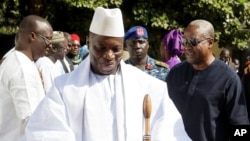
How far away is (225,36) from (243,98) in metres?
13.3

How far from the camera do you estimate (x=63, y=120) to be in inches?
153

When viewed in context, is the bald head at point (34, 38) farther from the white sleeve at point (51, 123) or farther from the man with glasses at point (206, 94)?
the white sleeve at point (51, 123)

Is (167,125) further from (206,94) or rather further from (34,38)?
(34,38)

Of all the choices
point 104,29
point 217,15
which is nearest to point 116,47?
point 104,29

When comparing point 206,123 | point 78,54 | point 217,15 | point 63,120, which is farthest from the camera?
point 217,15

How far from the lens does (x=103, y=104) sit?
13.0ft

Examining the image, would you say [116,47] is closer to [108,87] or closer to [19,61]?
[108,87]

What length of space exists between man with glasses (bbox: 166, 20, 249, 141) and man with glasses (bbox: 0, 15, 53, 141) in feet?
4.06

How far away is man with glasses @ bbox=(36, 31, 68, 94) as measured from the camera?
6.48 metres

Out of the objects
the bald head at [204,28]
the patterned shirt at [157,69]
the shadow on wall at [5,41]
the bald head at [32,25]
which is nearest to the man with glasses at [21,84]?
the bald head at [32,25]

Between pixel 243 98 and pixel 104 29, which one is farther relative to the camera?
pixel 243 98

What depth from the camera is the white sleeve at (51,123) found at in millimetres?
3865

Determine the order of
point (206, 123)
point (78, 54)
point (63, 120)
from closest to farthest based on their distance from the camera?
point (63, 120), point (206, 123), point (78, 54)

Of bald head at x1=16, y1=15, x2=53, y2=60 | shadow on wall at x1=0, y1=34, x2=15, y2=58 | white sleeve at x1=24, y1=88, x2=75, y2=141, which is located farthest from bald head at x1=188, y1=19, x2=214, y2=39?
Result: shadow on wall at x1=0, y1=34, x2=15, y2=58
